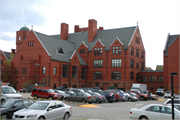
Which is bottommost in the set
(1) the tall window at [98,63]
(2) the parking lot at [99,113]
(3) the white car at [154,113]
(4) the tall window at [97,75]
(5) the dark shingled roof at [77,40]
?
(2) the parking lot at [99,113]

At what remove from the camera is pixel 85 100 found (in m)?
30.4

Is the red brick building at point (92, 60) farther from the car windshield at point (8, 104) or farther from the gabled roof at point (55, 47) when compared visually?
the car windshield at point (8, 104)

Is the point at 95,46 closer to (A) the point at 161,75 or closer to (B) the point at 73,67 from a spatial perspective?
(B) the point at 73,67

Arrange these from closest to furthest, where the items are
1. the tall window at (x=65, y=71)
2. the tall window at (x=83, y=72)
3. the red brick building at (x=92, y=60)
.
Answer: the red brick building at (x=92, y=60), the tall window at (x=65, y=71), the tall window at (x=83, y=72)

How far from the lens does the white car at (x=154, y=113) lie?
14.3m

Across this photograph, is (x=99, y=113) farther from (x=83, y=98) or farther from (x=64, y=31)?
(x=64, y=31)

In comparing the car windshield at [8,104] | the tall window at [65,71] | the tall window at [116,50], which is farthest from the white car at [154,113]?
the tall window at [116,50]

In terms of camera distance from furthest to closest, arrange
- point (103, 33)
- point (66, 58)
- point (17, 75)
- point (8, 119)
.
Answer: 1. point (103, 33)
2. point (66, 58)
3. point (17, 75)
4. point (8, 119)

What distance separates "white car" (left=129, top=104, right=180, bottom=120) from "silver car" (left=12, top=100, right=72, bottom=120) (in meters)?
4.83

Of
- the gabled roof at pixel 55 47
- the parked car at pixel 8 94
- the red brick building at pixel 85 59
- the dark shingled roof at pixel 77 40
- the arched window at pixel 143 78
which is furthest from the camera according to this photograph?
the arched window at pixel 143 78

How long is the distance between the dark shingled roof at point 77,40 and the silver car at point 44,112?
133ft

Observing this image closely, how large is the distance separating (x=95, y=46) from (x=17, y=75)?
78.9ft

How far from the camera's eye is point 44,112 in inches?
555

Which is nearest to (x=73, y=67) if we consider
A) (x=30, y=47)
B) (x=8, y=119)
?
(x=30, y=47)
